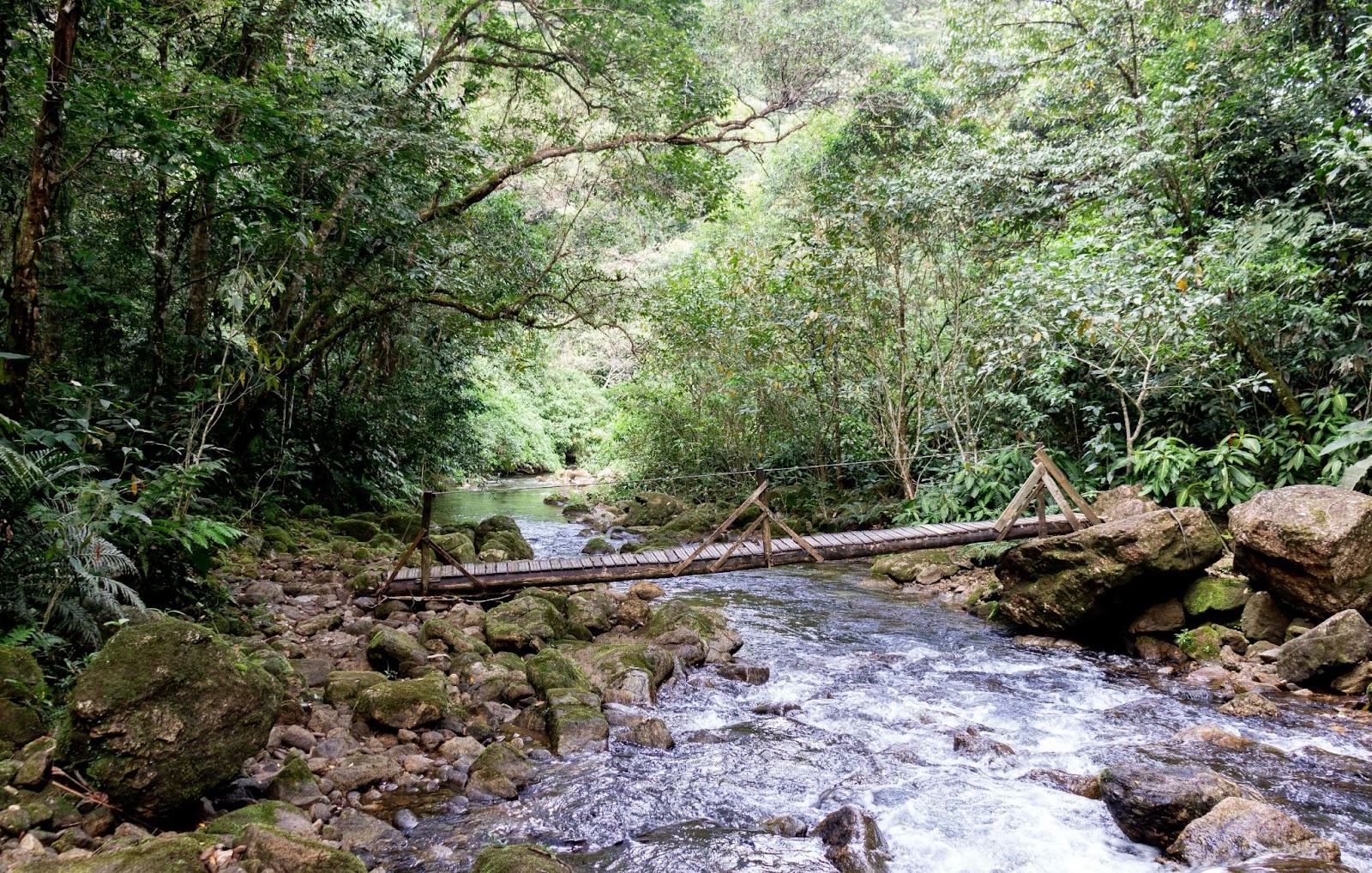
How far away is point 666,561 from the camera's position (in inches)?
256

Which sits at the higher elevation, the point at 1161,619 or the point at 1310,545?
the point at 1310,545

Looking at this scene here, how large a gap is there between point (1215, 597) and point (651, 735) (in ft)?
15.6

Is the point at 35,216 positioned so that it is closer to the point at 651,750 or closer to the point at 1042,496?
the point at 651,750

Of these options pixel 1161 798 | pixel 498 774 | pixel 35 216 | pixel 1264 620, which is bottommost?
pixel 498 774

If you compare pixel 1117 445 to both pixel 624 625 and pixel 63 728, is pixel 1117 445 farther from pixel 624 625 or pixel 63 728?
pixel 63 728

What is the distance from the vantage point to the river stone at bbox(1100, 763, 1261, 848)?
10.8ft

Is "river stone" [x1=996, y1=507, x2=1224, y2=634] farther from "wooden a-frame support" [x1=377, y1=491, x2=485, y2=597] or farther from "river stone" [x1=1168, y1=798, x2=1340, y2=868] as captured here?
"wooden a-frame support" [x1=377, y1=491, x2=485, y2=597]

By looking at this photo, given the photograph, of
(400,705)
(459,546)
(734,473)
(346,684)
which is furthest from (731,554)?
(734,473)

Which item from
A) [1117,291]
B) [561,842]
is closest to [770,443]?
[1117,291]

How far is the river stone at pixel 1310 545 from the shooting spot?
5.14m

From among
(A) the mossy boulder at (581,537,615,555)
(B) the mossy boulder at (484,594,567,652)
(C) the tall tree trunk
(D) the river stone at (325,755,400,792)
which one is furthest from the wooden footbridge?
(A) the mossy boulder at (581,537,615,555)

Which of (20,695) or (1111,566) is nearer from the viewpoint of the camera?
(20,695)

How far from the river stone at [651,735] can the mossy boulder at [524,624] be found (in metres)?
1.42

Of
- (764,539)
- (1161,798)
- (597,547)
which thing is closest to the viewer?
(1161,798)
